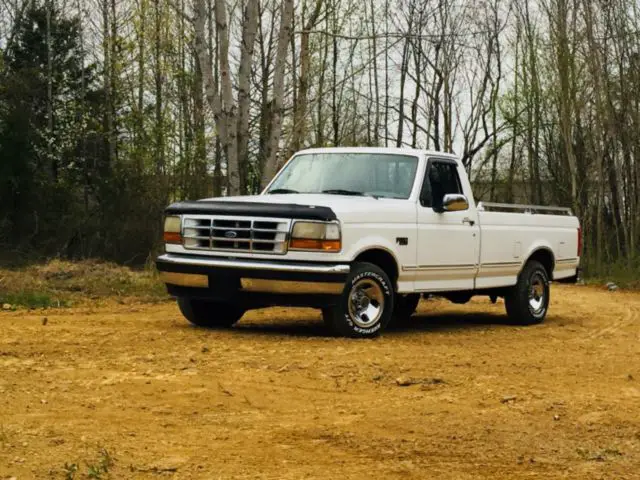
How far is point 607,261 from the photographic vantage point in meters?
27.0

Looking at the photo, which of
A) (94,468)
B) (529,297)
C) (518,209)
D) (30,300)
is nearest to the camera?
(94,468)

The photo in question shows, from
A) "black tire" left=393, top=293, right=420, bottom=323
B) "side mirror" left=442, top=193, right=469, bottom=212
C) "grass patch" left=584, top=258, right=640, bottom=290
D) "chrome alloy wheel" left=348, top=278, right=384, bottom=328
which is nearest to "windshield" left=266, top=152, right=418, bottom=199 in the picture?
"side mirror" left=442, top=193, right=469, bottom=212

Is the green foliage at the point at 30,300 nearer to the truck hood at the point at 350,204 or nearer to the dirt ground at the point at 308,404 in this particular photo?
the dirt ground at the point at 308,404

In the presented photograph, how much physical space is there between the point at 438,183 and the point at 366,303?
6.94ft

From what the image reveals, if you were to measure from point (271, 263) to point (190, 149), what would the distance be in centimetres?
1884

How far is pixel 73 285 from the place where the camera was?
53.8 feet

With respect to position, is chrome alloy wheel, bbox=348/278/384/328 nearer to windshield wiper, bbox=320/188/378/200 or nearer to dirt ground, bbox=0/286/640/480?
dirt ground, bbox=0/286/640/480

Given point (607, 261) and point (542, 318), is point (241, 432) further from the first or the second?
point (607, 261)

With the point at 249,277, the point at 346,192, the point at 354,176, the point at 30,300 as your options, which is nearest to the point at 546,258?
the point at 354,176

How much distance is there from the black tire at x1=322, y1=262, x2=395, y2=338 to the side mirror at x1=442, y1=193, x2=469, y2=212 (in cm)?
125

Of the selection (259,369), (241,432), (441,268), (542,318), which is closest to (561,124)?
(542,318)

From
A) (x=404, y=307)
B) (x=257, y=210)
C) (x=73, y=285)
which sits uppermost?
(x=257, y=210)

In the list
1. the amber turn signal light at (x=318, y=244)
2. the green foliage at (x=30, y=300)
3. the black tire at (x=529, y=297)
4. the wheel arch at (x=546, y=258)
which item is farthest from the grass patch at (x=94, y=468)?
the green foliage at (x=30, y=300)

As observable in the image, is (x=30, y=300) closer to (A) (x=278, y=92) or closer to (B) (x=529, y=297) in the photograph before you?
(A) (x=278, y=92)
